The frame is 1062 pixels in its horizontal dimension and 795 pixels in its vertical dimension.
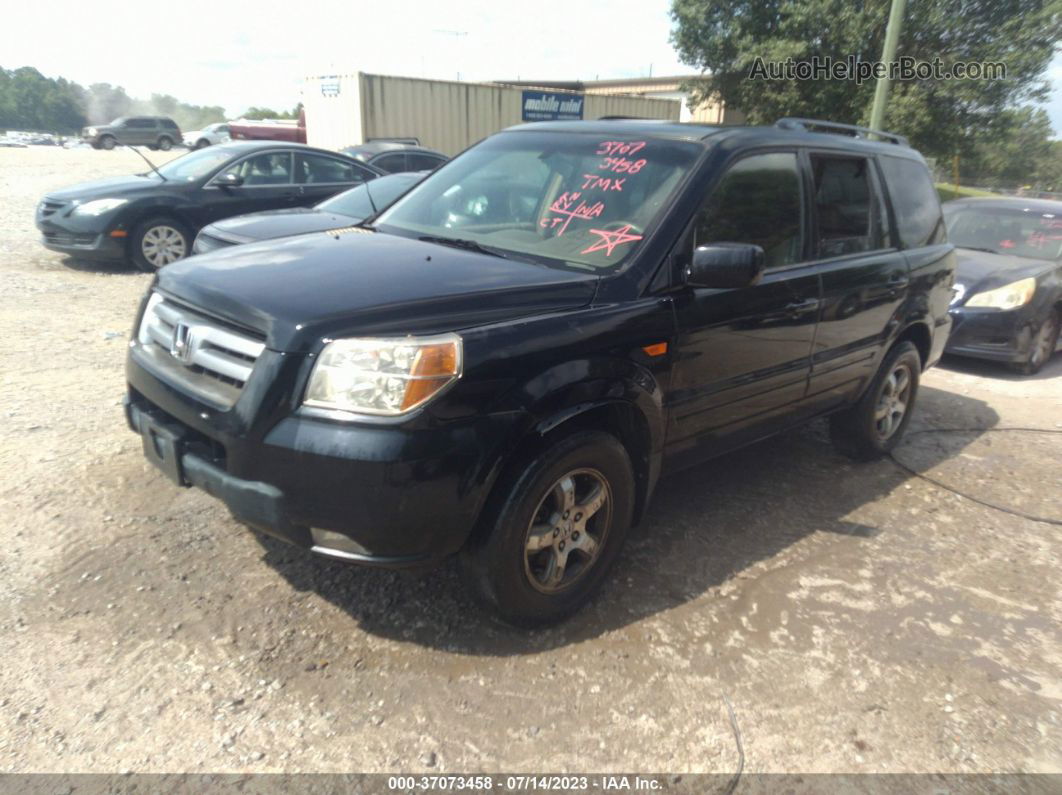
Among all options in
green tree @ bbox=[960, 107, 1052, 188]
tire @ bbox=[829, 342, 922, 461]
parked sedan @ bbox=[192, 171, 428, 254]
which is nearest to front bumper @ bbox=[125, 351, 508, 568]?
tire @ bbox=[829, 342, 922, 461]

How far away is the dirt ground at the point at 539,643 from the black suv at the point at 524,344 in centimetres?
40

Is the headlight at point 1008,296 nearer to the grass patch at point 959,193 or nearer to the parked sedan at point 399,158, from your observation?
the parked sedan at point 399,158

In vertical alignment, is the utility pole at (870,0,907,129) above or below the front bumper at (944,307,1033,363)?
above

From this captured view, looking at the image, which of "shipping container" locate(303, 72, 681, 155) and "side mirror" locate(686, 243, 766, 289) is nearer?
"side mirror" locate(686, 243, 766, 289)

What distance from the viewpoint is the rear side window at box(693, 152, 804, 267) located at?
3.45 meters

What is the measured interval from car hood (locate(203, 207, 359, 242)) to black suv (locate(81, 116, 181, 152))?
4051 cm

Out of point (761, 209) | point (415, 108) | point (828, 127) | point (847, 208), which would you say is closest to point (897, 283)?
point (847, 208)

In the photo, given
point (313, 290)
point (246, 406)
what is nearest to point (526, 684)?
point (246, 406)

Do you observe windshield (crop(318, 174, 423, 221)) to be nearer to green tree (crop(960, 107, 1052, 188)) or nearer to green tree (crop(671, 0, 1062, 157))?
green tree (crop(671, 0, 1062, 157))

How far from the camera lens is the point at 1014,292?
7359 mm

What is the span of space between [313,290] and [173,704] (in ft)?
4.72

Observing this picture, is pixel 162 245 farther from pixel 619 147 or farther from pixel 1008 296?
pixel 1008 296

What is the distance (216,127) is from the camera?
38.9 metres

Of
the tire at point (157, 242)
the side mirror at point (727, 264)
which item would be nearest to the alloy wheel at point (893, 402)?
the side mirror at point (727, 264)
